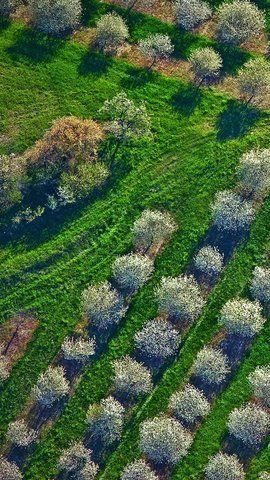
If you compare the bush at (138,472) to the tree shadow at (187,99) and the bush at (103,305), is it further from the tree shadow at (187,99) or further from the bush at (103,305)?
the tree shadow at (187,99)

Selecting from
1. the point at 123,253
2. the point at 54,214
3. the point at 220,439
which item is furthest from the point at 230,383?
the point at 54,214

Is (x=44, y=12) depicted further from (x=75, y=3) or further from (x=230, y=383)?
(x=230, y=383)

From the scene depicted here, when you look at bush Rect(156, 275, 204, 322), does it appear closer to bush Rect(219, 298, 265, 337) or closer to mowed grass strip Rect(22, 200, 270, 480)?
mowed grass strip Rect(22, 200, 270, 480)

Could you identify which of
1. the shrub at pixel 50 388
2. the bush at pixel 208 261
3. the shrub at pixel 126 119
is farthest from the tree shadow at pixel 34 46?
the shrub at pixel 50 388

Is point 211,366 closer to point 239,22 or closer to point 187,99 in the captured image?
point 187,99

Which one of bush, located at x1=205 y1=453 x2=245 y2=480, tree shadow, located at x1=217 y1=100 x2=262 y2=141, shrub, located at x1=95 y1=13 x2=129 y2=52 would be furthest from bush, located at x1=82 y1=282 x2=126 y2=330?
shrub, located at x1=95 y1=13 x2=129 y2=52
